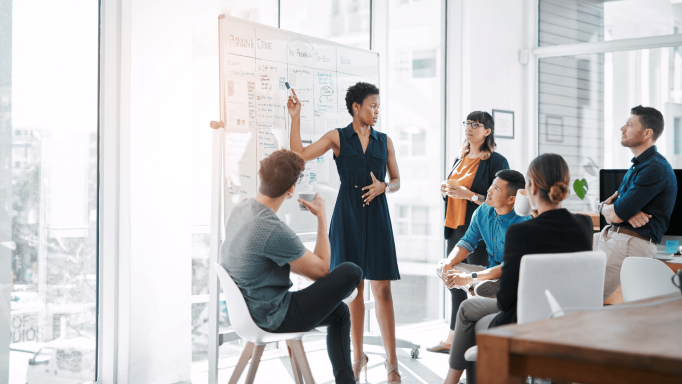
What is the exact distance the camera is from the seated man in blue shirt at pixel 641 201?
2881 mm

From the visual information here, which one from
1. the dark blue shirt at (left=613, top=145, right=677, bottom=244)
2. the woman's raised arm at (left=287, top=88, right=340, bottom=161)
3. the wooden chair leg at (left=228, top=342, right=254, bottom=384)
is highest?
the woman's raised arm at (left=287, top=88, right=340, bottom=161)

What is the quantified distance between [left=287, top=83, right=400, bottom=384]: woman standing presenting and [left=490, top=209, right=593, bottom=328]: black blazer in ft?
3.60

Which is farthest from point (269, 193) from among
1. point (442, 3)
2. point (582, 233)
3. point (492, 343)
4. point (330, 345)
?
point (442, 3)

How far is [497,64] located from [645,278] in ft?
10.5

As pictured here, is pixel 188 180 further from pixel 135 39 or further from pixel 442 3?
pixel 442 3

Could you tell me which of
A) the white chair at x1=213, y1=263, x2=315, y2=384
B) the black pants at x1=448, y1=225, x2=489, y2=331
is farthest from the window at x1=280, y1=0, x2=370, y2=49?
the white chair at x1=213, y1=263, x2=315, y2=384

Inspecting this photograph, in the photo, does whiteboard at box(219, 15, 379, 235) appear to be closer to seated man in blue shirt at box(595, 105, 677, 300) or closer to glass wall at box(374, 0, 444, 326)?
glass wall at box(374, 0, 444, 326)

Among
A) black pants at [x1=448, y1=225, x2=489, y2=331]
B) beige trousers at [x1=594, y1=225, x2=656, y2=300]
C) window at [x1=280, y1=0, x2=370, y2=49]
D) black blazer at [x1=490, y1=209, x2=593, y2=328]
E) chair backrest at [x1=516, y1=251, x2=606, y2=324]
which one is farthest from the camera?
window at [x1=280, y1=0, x2=370, y2=49]

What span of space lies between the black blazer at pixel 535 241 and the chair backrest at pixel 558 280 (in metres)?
0.09

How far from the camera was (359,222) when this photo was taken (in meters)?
2.95

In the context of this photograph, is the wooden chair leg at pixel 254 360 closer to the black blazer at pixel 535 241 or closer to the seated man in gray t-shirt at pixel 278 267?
the seated man in gray t-shirt at pixel 278 267

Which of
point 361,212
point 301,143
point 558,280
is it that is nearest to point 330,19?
point 301,143

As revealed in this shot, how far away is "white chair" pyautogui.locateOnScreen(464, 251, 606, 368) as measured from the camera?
1.75 meters

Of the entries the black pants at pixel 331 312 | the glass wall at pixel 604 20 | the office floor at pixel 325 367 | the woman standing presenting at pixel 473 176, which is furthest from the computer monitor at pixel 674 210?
the glass wall at pixel 604 20
